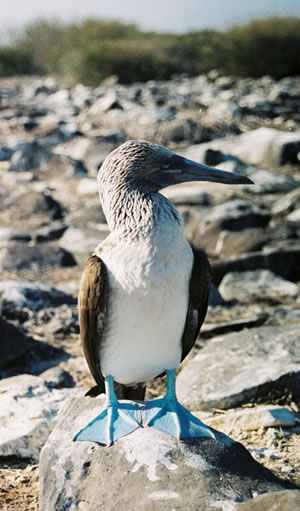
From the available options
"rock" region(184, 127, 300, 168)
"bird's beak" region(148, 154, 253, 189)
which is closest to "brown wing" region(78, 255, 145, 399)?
"bird's beak" region(148, 154, 253, 189)

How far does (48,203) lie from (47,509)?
628cm

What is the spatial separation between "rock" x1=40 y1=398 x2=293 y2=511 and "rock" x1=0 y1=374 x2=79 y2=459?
0.58 meters

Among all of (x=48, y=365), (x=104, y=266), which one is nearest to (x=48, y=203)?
(x=48, y=365)

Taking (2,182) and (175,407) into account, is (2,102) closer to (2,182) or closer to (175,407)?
(2,182)

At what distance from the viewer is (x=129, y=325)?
2.63 meters

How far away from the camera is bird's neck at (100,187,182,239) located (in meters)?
2.60

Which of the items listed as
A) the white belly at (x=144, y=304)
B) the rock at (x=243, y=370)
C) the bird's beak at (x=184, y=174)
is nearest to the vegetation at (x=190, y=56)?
the rock at (x=243, y=370)

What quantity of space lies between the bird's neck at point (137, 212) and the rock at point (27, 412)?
Answer: 1292 mm

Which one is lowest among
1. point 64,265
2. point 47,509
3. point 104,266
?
point 64,265

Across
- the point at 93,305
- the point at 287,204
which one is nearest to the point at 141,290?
the point at 93,305

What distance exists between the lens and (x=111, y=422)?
8.75 feet

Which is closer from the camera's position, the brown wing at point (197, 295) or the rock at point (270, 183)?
the brown wing at point (197, 295)

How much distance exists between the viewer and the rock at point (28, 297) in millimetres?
5109

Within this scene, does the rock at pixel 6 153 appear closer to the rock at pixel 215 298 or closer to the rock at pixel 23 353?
the rock at pixel 215 298
